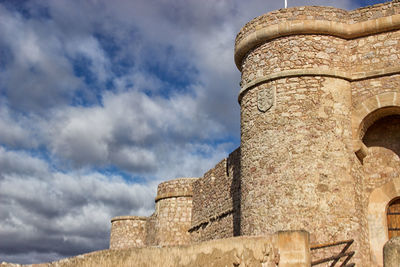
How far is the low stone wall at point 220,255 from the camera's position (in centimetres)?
423

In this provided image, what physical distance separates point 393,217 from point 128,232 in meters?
13.9

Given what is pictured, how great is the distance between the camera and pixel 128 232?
2048 centimetres

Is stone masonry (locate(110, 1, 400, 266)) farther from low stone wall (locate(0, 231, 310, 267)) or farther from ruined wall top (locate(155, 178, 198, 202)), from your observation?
ruined wall top (locate(155, 178, 198, 202))

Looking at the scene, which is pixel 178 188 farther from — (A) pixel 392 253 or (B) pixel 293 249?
(A) pixel 392 253

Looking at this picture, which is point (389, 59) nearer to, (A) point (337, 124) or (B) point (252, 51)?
(A) point (337, 124)

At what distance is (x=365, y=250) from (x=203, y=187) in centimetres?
721

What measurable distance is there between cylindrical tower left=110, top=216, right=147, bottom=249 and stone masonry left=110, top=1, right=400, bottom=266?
1215cm

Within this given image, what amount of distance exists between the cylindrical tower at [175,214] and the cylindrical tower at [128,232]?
4.17 metres

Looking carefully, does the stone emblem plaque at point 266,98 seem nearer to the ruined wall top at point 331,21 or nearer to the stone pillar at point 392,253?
the ruined wall top at point 331,21

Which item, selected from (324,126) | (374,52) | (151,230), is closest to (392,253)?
(324,126)

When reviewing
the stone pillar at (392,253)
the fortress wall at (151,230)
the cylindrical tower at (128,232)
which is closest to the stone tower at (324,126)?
the stone pillar at (392,253)

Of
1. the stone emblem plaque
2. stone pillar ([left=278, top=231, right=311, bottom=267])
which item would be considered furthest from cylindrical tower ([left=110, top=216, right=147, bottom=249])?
stone pillar ([left=278, top=231, right=311, bottom=267])

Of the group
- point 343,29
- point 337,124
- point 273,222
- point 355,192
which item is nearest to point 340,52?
point 343,29

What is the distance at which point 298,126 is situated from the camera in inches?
329
